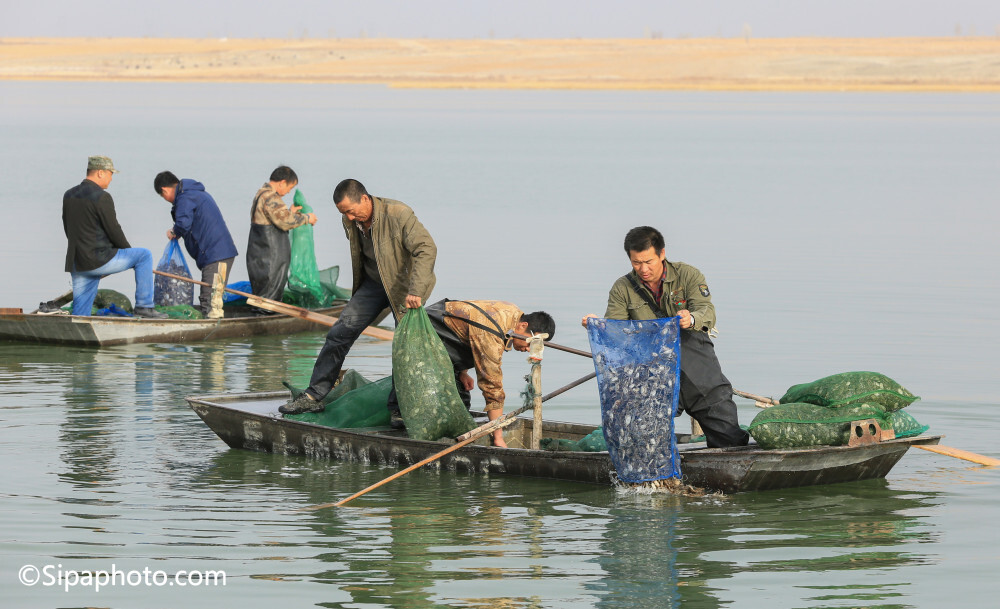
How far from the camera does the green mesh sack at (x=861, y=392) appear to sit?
28.2 feet

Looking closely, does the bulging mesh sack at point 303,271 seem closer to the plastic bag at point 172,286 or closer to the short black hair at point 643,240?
the plastic bag at point 172,286

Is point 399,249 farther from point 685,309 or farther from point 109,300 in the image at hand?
point 109,300

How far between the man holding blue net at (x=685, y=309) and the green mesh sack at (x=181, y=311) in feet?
24.3

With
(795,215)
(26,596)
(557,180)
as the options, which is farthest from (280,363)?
(557,180)

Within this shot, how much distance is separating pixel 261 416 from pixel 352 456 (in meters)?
0.72

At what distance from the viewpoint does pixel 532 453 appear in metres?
9.05

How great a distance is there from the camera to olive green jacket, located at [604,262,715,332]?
838 centimetres

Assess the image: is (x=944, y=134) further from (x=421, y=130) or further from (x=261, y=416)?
(x=261, y=416)

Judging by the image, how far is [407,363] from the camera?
30.4 feet

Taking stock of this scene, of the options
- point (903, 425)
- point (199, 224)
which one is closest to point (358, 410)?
point (903, 425)

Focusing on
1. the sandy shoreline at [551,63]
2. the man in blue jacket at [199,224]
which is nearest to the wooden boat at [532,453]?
Result: the man in blue jacket at [199,224]

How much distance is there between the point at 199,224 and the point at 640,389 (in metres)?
7.50

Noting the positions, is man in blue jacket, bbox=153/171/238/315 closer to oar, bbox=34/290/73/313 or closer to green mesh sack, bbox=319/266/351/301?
green mesh sack, bbox=319/266/351/301

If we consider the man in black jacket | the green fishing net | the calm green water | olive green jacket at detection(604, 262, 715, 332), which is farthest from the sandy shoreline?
olive green jacket at detection(604, 262, 715, 332)
